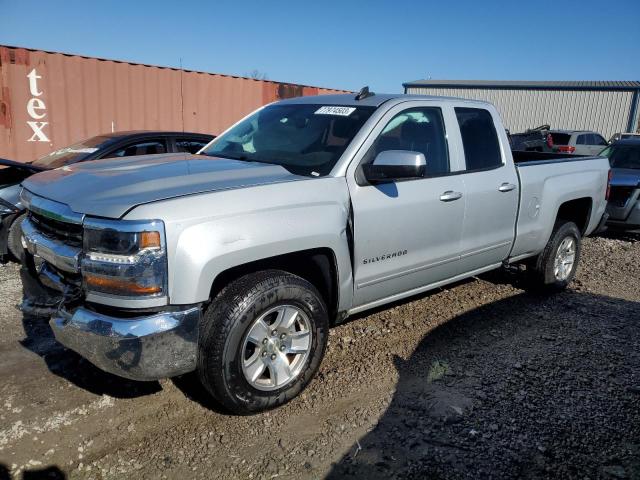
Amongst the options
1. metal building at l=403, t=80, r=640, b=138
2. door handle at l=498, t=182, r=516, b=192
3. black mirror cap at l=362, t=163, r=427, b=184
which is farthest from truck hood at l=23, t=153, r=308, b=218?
metal building at l=403, t=80, r=640, b=138

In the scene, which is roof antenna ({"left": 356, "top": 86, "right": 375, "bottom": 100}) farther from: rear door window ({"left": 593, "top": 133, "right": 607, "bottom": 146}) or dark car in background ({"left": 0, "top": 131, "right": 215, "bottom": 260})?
rear door window ({"left": 593, "top": 133, "right": 607, "bottom": 146})

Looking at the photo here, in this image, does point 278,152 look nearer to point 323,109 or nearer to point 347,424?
point 323,109

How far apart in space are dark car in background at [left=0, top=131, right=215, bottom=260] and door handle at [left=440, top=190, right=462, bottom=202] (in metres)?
3.67

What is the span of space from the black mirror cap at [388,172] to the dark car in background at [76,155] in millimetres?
3475

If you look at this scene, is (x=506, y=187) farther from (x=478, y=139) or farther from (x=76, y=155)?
(x=76, y=155)

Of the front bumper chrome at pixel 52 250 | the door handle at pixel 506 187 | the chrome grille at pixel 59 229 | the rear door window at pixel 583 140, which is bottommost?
the front bumper chrome at pixel 52 250

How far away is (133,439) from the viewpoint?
2.78 metres


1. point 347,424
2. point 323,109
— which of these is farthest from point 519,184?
point 347,424

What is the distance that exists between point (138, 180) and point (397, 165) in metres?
1.50

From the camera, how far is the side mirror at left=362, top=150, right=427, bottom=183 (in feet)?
10.4

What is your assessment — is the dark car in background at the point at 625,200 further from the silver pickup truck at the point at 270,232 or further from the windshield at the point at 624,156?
the silver pickup truck at the point at 270,232

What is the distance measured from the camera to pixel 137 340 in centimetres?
243

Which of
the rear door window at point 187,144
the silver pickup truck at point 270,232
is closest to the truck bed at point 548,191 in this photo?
the silver pickup truck at point 270,232

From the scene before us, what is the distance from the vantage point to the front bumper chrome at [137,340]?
245cm
